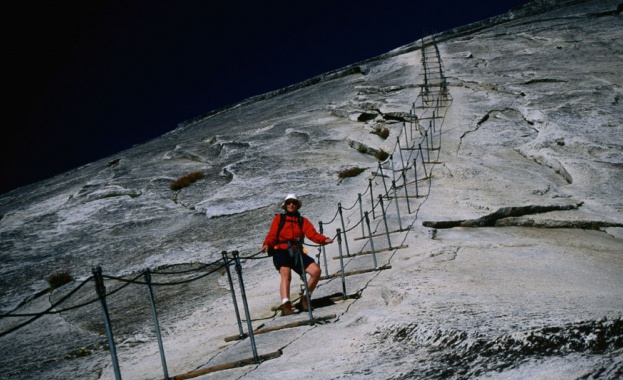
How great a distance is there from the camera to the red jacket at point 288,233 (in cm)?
688

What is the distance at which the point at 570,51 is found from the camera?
67.9 feet

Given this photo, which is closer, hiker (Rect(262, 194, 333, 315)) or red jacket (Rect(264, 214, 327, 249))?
hiker (Rect(262, 194, 333, 315))

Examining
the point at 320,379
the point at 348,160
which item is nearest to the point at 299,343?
the point at 320,379

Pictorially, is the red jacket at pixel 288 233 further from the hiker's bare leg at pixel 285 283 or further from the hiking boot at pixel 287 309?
the hiking boot at pixel 287 309

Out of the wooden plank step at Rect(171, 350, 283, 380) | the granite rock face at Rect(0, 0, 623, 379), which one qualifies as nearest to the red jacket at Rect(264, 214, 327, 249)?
the granite rock face at Rect(0, 0, 623, 379)

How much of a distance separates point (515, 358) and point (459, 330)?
60 centimetres

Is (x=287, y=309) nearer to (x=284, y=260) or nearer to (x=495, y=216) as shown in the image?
(x=284, y=260)

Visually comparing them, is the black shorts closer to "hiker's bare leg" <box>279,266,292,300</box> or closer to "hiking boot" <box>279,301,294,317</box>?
"hiker's bare leg" <box>279,266,292,300</box>

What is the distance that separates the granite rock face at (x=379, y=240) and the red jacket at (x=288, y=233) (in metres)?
0.88

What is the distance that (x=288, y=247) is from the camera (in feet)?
21.4

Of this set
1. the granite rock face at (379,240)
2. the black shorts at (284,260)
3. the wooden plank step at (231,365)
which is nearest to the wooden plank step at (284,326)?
the granite rock face at (379,240)

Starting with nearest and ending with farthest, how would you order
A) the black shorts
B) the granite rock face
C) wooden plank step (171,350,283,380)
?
the granite rock face → wooden plank step (171,350,283,380) → the black shorts

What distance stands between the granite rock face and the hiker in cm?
40

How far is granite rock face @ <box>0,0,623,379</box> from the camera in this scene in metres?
4.20
